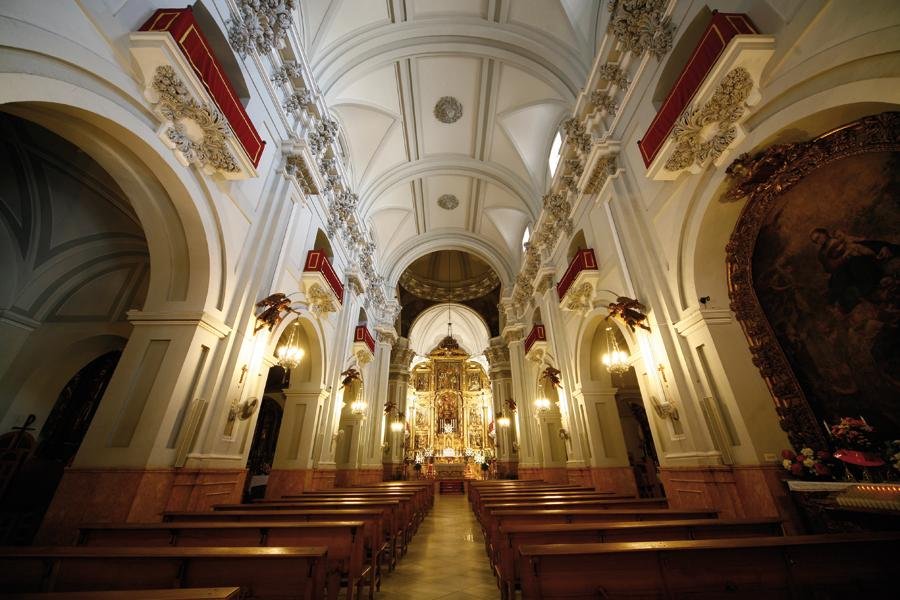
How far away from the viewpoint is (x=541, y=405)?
11.0 metres

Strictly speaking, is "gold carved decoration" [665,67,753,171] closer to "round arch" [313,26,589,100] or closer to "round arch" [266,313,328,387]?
"round arch" [313,26,589,100]

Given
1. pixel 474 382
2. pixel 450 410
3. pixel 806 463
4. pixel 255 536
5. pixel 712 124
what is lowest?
pixel 255 536

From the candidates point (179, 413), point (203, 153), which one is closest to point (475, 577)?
point (179, 413)

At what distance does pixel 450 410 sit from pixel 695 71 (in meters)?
24.5

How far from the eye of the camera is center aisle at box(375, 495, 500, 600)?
349cm

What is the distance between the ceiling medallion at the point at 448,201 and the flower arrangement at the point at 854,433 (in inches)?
511

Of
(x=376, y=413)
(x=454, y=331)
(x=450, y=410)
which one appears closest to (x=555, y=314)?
(x=376, y=413)

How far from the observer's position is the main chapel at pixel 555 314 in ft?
8.74

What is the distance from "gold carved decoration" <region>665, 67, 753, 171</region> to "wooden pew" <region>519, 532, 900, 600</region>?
3.91 meters

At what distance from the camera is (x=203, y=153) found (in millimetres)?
4281

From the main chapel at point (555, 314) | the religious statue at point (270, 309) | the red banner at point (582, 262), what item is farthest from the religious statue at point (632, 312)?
the religious statue at point (270, 309)

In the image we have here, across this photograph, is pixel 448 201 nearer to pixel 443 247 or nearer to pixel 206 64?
pixel 443 247

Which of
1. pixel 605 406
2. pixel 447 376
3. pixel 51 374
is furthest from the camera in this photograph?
pixel 447 376

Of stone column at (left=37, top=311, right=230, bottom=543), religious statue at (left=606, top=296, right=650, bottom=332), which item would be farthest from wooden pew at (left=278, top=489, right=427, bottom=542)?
religious statue at (left=606, top=296, right=650, bottom=332)
